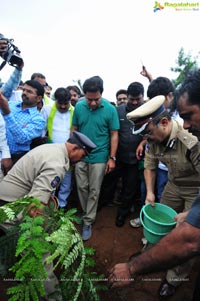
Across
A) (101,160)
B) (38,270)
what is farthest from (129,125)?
(38,270)

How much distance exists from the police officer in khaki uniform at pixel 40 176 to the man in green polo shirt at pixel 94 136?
41.0 inches

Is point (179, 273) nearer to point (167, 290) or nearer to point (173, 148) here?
point (167, 290)

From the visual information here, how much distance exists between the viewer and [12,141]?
309cm

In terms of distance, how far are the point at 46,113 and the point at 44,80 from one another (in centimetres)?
131

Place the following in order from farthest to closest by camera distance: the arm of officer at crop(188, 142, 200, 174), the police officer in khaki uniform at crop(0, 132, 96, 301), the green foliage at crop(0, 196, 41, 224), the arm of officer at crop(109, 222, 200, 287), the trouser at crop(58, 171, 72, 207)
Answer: the trouser at crop(58, 171, 72, 207) < the arm of officer at crop(188, 142, 200, 174) < the police officer in khaki uniform at crop(0, 132, 96, 301) < the green foliage at crop(0, 196, 41, 224) < the arm of officer at crop(109, 222, 200, 287)

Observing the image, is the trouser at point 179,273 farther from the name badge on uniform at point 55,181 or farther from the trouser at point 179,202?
the name badge on uniform at point 55,181

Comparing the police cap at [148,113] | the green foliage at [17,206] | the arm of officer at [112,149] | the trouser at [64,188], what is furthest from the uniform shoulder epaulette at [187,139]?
the trouser at [64,188]

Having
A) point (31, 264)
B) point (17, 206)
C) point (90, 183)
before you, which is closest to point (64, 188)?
point (90, 183)

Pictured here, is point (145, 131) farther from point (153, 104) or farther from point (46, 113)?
point (46, 113)

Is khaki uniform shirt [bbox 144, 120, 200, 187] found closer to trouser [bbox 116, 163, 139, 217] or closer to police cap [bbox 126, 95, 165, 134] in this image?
police cap [bbox 126, 95, 165, 134]

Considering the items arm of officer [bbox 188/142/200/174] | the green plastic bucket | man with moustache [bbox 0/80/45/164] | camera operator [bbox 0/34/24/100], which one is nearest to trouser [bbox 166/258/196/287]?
the green plastic bucket

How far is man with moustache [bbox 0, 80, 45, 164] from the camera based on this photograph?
9.58 ft

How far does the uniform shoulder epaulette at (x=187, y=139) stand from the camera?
81.1 inches

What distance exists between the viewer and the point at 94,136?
10.4 ft
